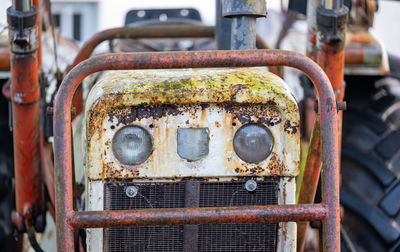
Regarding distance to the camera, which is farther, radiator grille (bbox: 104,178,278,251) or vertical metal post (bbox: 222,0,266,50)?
vertical metal post (bbox: 222,0,266,50)

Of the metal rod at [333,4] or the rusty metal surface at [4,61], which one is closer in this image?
the metal rod at [333,4]

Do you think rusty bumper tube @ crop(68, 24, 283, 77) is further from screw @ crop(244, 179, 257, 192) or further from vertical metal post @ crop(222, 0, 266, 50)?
screw @ crop(244, 179, 257, 192)

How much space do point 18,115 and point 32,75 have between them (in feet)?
0.51

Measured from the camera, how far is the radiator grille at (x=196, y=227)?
181 cm

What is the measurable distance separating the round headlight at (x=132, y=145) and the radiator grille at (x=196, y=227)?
85 millimetres

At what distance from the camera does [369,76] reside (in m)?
3.13

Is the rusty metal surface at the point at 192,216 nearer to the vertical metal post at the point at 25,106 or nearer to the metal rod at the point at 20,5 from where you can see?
the vertical metal post at the point at 25,106

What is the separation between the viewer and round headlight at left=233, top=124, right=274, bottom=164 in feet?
5.76

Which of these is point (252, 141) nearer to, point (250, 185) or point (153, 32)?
point (250, 185)

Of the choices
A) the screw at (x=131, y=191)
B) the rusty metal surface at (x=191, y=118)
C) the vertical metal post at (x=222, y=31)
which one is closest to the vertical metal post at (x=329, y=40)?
the vertical metal post at (x=222, y=31)

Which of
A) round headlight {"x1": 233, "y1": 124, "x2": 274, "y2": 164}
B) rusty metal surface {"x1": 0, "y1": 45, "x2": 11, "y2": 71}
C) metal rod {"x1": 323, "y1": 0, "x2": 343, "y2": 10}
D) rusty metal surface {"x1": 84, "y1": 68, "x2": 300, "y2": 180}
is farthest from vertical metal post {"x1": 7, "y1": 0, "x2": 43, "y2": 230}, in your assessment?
metal rod {"x1": 323, "y1": 0, "x2": 343, "y2": 10}

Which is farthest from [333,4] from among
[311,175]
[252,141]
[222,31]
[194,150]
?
[194,150]

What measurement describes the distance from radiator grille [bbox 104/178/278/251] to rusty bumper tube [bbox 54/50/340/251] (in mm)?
212

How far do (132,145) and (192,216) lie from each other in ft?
0.96
